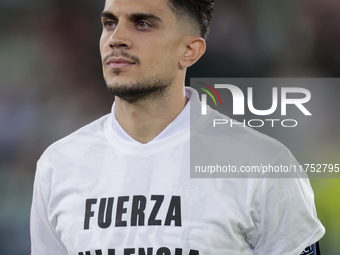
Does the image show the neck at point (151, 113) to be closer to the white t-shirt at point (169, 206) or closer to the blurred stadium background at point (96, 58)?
the white t-shirt at point (169, 206)

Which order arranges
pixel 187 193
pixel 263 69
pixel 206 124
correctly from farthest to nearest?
pixel 263 69, pixel 206 124, pixel 187 193

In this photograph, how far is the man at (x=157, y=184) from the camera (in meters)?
1.17

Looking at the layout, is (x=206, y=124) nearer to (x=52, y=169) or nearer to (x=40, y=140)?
(x=52, y=169)

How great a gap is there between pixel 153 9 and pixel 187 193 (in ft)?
1.74

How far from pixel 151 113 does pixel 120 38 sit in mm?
238

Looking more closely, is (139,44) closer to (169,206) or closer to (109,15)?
(109,15)

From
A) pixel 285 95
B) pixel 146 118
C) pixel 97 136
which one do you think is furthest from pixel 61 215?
pixel 285 95

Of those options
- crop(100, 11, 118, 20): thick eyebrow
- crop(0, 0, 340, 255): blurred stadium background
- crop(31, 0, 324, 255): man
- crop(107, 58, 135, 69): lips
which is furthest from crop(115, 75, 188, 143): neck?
crop(0, 0, 340, 255): blurred stadium background

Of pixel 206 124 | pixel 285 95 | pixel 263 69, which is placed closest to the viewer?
pixel 206 124

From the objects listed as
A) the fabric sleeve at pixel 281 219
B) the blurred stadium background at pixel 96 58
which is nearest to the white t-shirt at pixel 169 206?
Answer: the fabric sleeve at pixel 281 219

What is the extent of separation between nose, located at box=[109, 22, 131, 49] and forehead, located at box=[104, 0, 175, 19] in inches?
2.1

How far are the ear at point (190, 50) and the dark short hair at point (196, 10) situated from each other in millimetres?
56

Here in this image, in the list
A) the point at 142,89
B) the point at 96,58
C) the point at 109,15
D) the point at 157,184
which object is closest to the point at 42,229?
the point at 157,184

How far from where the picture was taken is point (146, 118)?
1.28m
